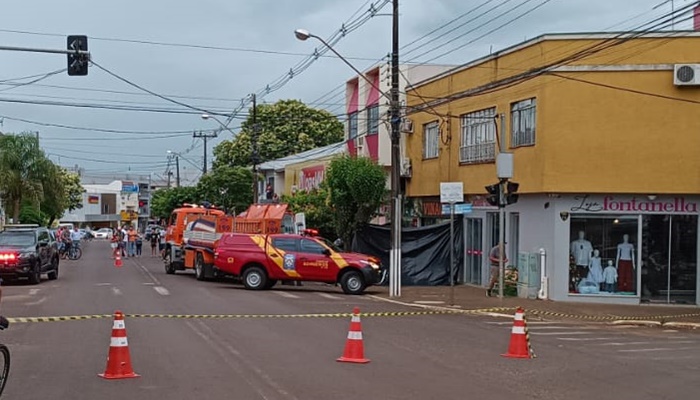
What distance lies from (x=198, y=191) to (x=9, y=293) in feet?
120

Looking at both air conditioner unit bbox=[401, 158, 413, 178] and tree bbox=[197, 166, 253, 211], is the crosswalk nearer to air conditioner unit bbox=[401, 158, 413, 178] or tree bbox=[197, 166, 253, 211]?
air conditioner unit bbox=[401, 158, 413, 178]

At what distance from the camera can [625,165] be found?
76.5 feet

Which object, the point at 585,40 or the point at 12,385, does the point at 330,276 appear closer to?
the point at 585,40

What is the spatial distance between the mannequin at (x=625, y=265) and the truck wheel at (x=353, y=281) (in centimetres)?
717

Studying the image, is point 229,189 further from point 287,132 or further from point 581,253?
point 581,253

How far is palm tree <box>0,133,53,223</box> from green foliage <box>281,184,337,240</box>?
25098 mm

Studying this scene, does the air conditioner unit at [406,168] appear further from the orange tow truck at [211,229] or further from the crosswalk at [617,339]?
the crosswalk at [617,339]

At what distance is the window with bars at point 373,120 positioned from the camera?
38.3 meters

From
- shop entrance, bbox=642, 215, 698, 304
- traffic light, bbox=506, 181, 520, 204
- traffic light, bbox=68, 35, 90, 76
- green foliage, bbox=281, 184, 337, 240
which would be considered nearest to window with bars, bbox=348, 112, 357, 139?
green foliage, bbox=281, 184, 337, 240

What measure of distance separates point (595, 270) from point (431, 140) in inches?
411

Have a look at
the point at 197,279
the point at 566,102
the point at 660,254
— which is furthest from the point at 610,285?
the point at 197,279

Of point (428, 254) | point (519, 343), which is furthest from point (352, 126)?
point (519, 343)

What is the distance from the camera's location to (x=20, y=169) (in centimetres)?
5559

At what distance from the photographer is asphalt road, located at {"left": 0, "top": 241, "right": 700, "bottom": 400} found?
33.8 feet
